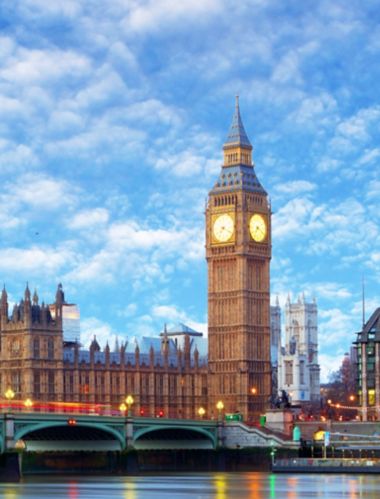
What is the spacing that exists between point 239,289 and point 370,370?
19789mm

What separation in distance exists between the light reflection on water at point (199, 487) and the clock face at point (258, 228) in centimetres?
5852

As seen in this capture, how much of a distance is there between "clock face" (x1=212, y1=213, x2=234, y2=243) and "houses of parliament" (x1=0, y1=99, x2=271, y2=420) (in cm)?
12

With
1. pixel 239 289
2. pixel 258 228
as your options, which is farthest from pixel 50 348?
pixel 258 228

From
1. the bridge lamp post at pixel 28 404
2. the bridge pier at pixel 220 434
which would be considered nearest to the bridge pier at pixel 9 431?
the bridge lamp post at pixel 28 404

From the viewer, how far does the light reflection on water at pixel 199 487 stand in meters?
92.8

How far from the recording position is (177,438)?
150625 mm

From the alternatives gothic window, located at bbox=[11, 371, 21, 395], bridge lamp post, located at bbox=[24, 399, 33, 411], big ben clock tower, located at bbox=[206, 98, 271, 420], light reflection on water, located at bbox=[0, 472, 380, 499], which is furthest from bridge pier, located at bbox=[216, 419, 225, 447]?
gothic window, located at bbox=[11, 371, 21, 395]

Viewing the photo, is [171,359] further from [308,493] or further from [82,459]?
[308,493]

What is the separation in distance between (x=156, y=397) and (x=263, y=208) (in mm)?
26403

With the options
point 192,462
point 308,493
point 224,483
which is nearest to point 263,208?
point 192,462

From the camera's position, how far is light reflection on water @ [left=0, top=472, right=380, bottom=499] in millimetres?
92812

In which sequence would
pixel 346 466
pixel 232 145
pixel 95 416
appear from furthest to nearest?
pixel 232 145 → pixel 95 416 → pixel 346 466

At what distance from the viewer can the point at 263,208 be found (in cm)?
18362

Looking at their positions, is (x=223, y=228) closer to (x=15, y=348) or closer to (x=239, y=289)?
(x=239, y=289)
